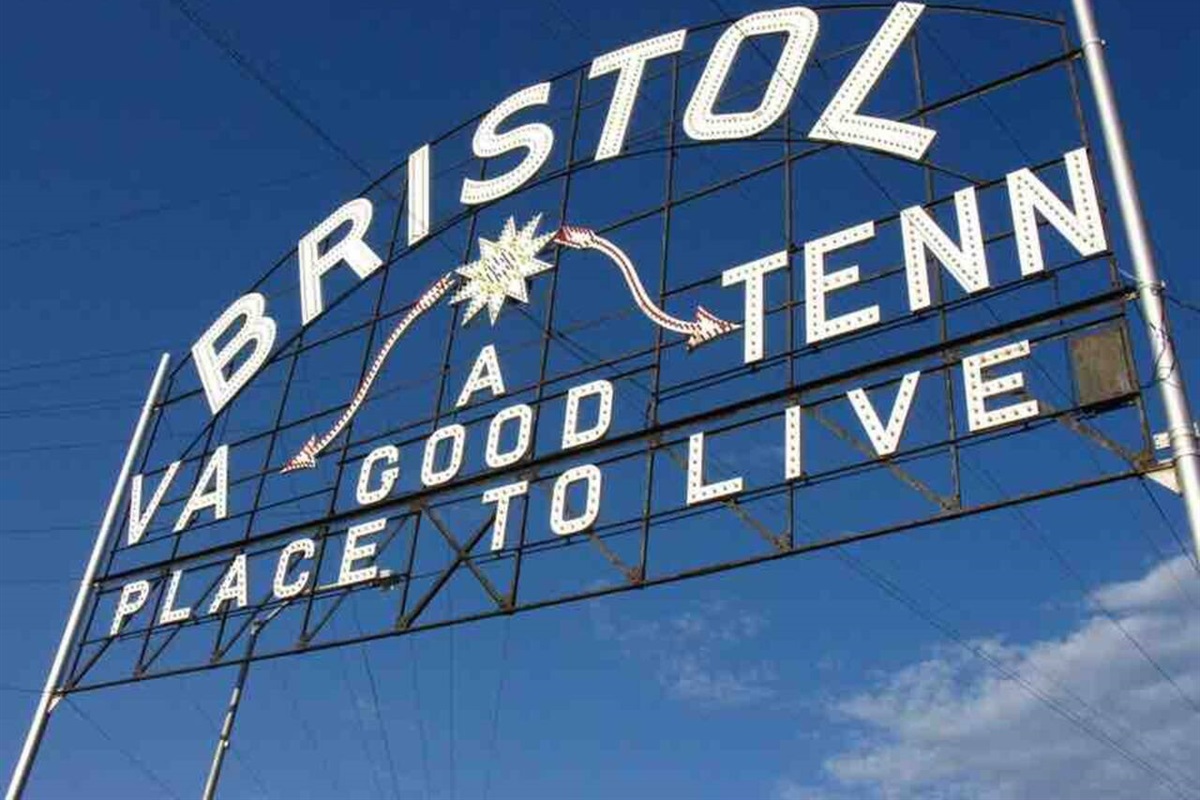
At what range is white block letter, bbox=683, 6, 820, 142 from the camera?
14.8 metres

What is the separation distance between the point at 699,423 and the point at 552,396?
227 centimetres

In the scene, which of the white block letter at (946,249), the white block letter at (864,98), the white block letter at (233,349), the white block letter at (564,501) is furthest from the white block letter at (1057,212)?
the white block letter at (233,349)

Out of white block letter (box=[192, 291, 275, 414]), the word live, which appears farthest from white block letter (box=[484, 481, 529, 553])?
white block letter (box=[192, 291, 275, 414])

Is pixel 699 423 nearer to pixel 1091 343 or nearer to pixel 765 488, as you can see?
pixel 765 488

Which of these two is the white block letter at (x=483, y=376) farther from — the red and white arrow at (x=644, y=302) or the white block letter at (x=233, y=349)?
the white block letter at (x=233, y=349)

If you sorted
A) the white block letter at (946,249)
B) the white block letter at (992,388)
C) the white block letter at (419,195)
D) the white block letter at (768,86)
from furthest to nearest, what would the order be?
the white block letter at (419,195) < the white block letter at (768,86) < the white block letter at (946,249) < the white block letter at (992,388)

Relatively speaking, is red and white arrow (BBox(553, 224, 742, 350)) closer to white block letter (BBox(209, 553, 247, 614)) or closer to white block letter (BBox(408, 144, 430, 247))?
white block letter (BBox(408, 144, 430, 247))

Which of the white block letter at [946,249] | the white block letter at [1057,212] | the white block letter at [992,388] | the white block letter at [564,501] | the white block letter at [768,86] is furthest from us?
the white block letter at [768,86]

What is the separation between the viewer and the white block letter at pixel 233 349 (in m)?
19.0

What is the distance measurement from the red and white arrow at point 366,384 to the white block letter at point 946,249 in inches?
273

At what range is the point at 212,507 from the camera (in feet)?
57.6

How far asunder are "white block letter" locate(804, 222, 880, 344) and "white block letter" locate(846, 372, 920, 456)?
3.27 feet

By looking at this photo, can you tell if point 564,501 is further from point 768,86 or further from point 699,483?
point 768,86

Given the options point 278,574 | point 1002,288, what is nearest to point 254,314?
point 278,574
